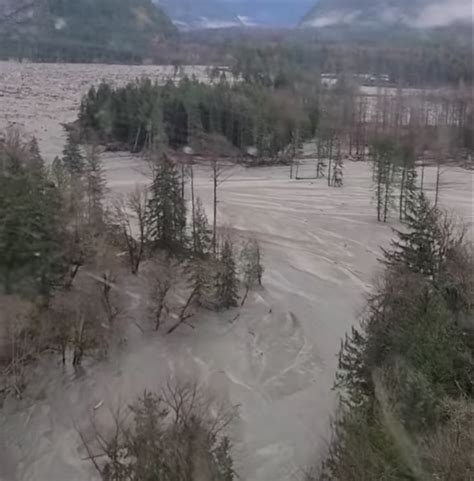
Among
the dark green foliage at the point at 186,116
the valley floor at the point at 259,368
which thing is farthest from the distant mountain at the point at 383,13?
the valley floor at the point at 259,368

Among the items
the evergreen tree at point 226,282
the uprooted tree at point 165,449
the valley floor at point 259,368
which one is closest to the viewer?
the uprooted tree at point 165,449

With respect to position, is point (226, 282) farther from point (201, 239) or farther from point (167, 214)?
point (167, 214)

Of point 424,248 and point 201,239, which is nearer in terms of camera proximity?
point 424,248

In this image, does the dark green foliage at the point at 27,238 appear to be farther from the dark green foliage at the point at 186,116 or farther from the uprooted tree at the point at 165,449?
the dark green foliage at the point at 186,116

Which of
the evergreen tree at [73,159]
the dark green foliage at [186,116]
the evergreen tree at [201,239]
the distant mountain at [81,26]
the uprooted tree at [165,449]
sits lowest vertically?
the uprooted tree at [165,449]

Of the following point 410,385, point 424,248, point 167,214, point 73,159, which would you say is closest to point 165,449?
point 410,385

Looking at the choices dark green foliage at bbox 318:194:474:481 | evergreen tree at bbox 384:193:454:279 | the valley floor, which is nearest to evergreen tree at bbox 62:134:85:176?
the valley floor
